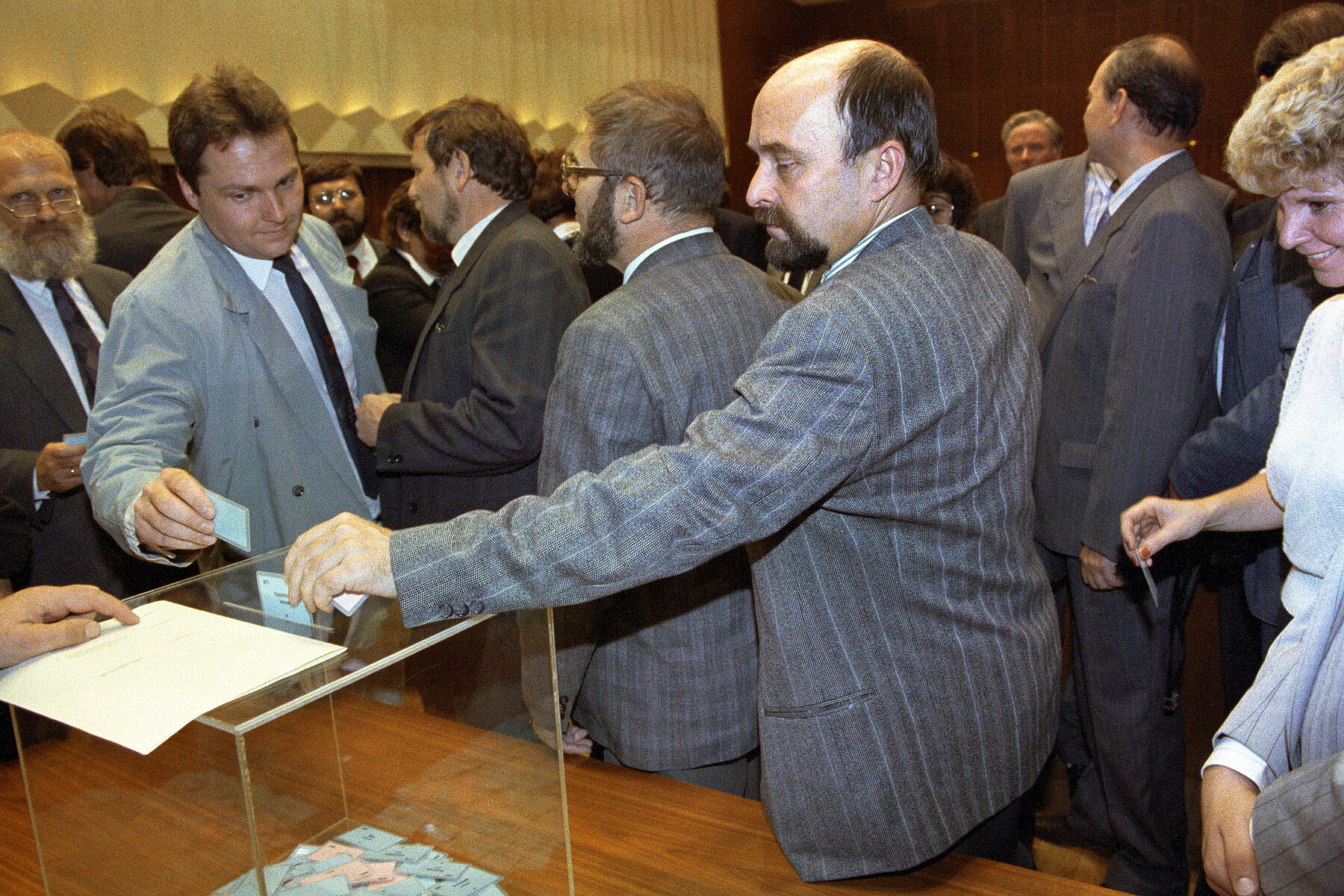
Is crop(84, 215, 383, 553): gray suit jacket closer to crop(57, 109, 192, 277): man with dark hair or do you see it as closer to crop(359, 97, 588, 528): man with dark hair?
crop(359, 97, 588, 528): man with dark hair

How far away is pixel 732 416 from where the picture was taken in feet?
3.54

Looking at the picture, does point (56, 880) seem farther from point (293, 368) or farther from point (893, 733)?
point (293, 368)

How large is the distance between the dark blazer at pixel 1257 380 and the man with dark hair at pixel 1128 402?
0.08 metres

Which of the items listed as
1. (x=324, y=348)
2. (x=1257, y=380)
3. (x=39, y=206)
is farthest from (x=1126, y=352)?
(x=39, y=206)

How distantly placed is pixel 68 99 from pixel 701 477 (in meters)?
4.68

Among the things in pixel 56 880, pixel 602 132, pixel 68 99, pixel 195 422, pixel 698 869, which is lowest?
pixel 698 869

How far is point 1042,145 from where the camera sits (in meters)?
4.79

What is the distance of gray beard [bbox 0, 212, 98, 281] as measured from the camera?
2.50 metres

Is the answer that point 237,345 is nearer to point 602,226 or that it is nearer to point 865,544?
point 602,226

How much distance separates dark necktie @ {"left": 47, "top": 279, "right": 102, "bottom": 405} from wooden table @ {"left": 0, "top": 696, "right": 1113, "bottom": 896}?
1342 millimetres

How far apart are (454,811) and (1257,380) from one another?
198 centimetres

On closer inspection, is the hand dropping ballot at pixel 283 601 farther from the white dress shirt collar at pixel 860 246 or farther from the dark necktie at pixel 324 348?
the dark necktie at pixel 324 348

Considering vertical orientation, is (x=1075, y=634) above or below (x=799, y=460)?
below

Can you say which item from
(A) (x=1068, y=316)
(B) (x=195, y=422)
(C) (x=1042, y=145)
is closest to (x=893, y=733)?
(B) (x=195, y=422)
